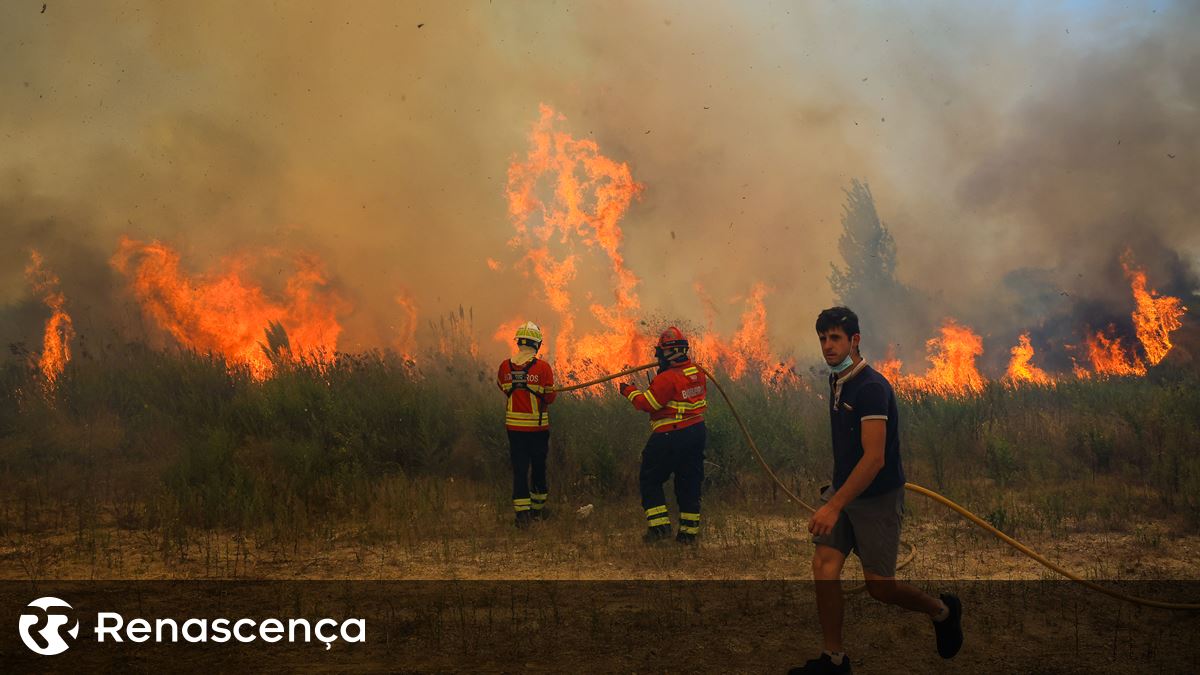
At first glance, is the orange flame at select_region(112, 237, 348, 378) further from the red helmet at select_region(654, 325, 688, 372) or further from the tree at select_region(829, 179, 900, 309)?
the tree at select_region(829, 179, 900, 309)

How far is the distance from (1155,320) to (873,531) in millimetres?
19928

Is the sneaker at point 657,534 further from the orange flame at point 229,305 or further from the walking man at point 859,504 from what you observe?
the orange flame at point 229,305

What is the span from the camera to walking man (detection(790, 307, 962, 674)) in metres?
4.10

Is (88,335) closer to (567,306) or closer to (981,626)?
(567,306)

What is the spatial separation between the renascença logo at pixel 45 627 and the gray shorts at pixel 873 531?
4.53 metres

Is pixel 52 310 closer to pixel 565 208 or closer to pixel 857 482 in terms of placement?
pixel 565 208

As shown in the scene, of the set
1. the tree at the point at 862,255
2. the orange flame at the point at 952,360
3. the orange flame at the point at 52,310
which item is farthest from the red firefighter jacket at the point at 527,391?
the tree at the point at 862,255

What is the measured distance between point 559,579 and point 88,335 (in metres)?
15.6

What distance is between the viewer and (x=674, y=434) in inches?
305

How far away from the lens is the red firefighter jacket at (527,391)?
8.54 meters

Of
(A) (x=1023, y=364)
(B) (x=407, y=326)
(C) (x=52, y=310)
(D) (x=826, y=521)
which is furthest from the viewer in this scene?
(A) (x=1023, y=364)

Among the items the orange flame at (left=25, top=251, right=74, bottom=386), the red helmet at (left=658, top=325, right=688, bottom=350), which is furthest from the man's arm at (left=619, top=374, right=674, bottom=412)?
the orange flame at (left=25, top=251, right=74, bottom=386)

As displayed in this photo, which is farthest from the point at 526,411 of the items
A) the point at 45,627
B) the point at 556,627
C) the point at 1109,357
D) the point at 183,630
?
the point at 1109,357

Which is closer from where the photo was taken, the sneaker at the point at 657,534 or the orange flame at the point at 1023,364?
the sneaker at the point at 657,534
